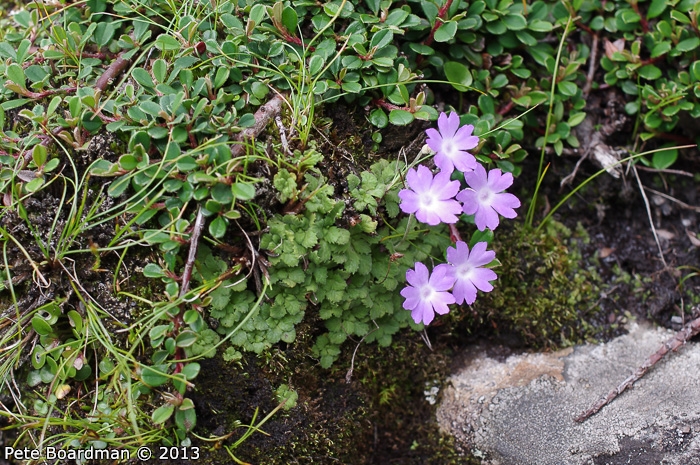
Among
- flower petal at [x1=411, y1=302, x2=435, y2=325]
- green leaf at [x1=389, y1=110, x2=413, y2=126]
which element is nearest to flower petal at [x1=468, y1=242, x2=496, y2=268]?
flower petal at [x1=411, y1=302, x2=435, y2=325]

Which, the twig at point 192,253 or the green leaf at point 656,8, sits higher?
the green leaf at point 656,8

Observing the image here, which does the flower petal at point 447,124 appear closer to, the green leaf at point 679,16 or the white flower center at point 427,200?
the white flower center at point 427,200

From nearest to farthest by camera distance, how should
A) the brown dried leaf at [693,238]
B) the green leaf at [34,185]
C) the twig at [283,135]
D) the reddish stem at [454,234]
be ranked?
the green leaf at [34,185]
the twig at [283,135]
the reddish stem at [454,234]
the brown dried leaf at [693,238]

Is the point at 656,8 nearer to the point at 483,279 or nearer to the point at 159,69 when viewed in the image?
the point at 483,279

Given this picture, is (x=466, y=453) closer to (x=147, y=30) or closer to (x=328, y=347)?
(x=328, y=347)

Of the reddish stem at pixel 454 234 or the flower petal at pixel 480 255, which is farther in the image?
the reddish stem at pixel 454 234

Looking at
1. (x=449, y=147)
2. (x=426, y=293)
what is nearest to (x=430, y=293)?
(x=426, y=293)

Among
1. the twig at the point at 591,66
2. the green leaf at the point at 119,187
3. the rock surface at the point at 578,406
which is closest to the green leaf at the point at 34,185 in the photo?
the green leaf at the point at 119,187
